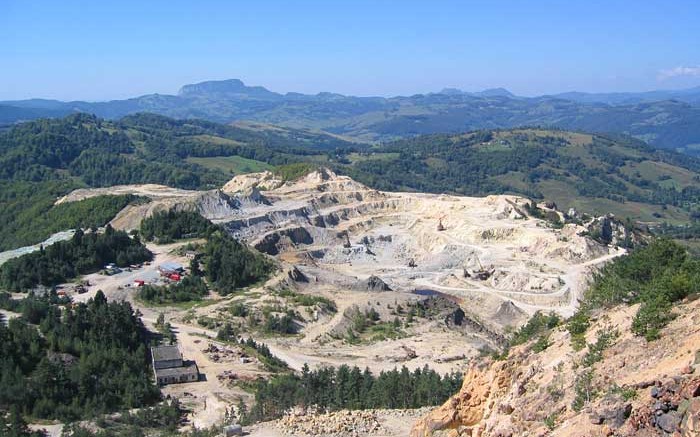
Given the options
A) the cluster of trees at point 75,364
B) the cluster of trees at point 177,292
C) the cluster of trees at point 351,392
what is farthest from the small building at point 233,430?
the cluster of trees at point 177,292

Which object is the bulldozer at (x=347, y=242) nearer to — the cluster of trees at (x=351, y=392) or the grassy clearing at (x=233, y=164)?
the cluster of trees at (x=351, y=392)

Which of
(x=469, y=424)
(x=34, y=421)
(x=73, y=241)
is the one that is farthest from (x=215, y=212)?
(x=469, y=424)

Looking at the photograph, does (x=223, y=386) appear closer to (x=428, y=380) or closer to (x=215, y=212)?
(x=428, y=380)

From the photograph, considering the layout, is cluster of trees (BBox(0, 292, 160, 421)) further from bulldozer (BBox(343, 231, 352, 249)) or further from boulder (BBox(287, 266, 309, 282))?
bulldozer (BBox(343, 231, 352, 249))

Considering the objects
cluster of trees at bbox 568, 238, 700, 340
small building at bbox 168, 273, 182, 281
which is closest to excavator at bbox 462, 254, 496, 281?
small building at bbox 168, 273, 182, 281

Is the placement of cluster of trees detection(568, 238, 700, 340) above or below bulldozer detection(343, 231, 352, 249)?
above

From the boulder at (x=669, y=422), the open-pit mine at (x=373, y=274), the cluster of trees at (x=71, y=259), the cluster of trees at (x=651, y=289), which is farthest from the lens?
the cluster of trees at (x=71, y=259)
